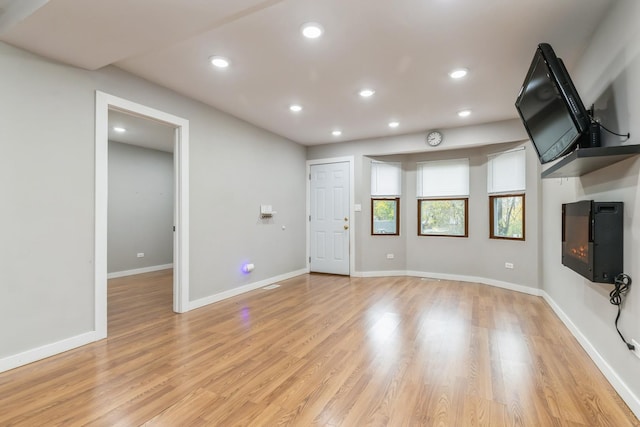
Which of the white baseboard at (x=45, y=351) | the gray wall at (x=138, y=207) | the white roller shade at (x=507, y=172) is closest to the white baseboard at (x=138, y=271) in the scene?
the gray wall at (x=138, y=207)

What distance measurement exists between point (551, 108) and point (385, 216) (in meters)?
3.80

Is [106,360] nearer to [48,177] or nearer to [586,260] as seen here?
[48,177]

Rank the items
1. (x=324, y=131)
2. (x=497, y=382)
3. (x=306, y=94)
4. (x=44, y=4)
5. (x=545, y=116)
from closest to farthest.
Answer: (x=44, y=4), (x=497, y=382), (x=545, y=116), (x=306, y=94), (x=324, y=131)

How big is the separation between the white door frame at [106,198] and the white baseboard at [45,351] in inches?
4.0

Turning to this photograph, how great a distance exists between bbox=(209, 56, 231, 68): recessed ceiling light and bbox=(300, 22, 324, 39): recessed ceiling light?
841 millimetres

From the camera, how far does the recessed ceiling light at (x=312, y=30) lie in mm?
2314

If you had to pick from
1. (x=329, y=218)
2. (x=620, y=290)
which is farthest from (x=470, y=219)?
(x=620, y=290)

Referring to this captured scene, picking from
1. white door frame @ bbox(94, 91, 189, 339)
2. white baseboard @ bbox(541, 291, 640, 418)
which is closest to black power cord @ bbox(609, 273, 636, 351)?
white baseboard @ bbox(541, 291, 640, 418)

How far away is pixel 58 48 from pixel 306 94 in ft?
7.36

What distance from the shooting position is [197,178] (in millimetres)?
3867

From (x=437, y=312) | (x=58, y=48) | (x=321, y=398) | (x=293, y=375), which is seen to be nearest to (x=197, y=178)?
(x=58, y=48)

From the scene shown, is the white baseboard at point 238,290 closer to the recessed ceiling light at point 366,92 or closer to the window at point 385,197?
the window at point 385,197

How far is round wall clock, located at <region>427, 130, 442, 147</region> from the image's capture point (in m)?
5.07

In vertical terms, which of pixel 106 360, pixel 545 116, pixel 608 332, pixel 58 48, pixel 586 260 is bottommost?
pixel 106 360
